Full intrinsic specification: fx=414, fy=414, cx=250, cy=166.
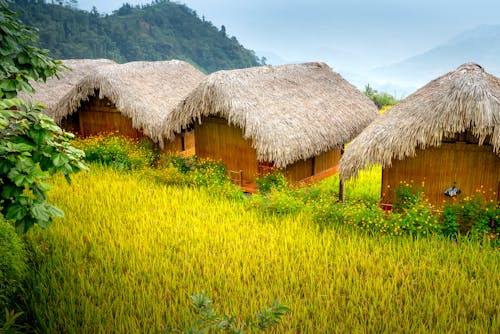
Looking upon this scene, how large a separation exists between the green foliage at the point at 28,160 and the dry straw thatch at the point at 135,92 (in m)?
7.61

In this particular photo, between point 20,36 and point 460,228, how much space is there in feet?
21.0

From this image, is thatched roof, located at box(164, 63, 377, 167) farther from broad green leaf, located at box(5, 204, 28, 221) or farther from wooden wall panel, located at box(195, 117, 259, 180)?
broad green leaf, located at box(5, 204, 28, 221)

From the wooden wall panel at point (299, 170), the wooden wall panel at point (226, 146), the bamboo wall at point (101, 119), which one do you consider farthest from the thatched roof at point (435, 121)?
the bamboo wall at point (101, 119)

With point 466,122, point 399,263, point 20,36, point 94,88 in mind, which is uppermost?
point 94,88

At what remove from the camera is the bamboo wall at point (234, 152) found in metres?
9.30

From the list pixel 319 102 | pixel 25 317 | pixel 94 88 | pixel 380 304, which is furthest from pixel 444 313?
pixel 94 88

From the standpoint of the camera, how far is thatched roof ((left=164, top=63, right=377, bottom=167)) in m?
8.49

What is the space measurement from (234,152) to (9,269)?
575 centimetres

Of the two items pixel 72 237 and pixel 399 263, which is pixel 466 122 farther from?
pixel 72 237

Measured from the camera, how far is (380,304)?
4301 mm

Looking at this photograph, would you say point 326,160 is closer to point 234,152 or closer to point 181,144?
point 234,152

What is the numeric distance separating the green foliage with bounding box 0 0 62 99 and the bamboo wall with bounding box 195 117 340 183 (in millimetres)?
5763

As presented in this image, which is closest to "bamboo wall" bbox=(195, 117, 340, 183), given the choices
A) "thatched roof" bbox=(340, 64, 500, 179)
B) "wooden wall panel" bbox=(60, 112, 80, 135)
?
"thatched roof" bbox=(340, 64, 500, 179)

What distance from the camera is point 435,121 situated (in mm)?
6676
